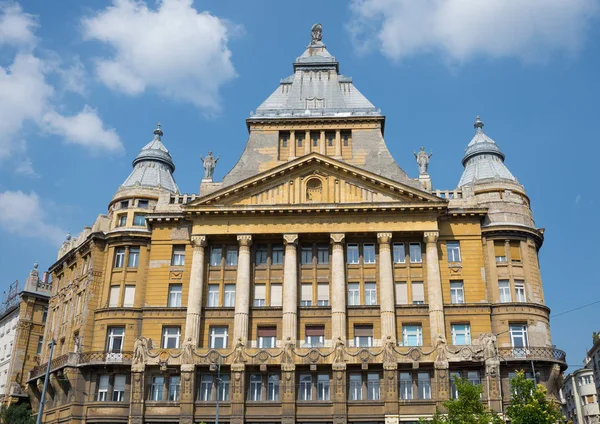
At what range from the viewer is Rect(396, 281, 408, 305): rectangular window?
5259cm

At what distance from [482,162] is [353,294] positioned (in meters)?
18.0

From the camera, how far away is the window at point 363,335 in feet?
168

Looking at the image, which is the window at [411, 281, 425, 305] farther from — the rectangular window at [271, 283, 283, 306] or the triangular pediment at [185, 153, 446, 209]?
the rectangular window at [271, 283, 283, 306]

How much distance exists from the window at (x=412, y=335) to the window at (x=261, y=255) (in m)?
12.4

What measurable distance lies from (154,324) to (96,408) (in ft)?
24.6

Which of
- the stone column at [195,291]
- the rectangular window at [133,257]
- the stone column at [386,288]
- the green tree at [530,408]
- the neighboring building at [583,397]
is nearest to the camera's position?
the green tree at [530,408]

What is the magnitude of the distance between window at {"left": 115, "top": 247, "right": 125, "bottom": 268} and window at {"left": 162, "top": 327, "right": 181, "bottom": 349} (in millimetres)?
7448

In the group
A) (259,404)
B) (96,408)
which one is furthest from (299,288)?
(96,408)

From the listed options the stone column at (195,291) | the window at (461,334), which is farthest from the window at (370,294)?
the stone column at (195,291)

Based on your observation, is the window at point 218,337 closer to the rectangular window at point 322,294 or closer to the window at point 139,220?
the rectangular window at point 322,294

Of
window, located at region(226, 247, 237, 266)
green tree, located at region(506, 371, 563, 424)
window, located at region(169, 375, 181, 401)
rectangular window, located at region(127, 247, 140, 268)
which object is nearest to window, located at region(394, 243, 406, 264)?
window, located at region(226, 247, 237, 266)

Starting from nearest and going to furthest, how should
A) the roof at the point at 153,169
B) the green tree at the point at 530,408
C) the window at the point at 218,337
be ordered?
the green tree at the point at 530,408 < the window at the point at 218,337 < the roof at the point at 153,169

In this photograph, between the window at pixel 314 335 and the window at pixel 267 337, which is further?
the window at pixel 267 337

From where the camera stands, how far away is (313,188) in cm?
5591
